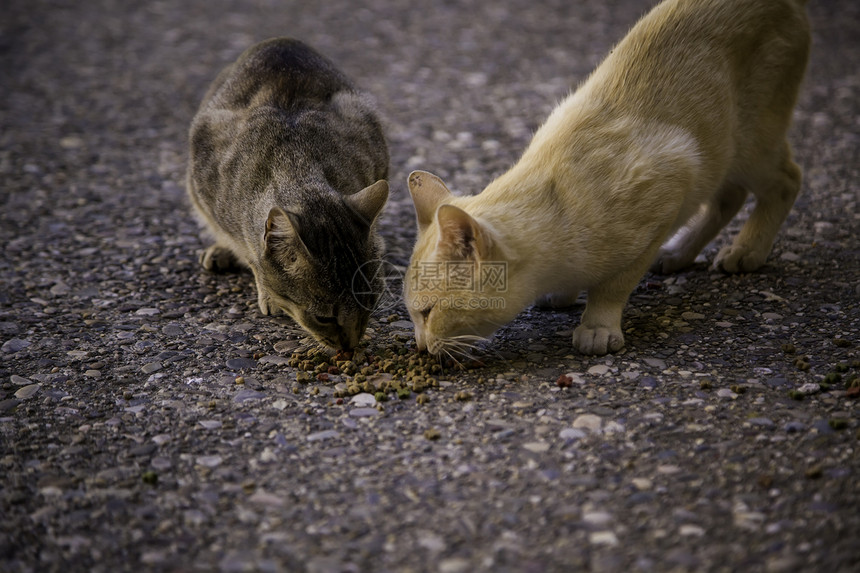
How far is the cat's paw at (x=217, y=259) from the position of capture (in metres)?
4.37

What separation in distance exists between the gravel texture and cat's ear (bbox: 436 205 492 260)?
56 cm

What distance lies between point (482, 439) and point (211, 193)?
2.16 m

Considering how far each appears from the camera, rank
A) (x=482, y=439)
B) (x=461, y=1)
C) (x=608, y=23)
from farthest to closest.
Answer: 1. (x=461, y=1)
2. (x=608, y=23)
3. (x=482, y=439)

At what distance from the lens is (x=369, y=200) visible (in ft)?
11.4

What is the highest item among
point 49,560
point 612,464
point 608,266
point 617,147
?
point 617,147

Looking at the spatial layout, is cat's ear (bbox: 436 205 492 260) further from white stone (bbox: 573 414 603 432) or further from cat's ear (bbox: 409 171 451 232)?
white stone (bbox: 573 414 603 432)

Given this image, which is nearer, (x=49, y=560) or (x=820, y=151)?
(x=49, y=560)

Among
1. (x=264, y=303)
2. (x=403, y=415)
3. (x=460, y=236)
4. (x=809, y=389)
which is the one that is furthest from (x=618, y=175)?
(x=264, y=303)

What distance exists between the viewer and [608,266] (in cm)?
334

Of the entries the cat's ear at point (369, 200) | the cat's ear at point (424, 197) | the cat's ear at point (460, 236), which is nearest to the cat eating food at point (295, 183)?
the cat's ear at point (369, 200)

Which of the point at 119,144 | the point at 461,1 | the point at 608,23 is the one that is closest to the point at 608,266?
the point at 119,144

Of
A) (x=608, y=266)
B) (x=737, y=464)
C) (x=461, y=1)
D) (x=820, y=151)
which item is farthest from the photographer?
(x=461, y=1)

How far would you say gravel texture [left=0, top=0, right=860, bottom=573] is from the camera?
233cm

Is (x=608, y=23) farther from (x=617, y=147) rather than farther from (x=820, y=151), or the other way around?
(x=617, y=147)
